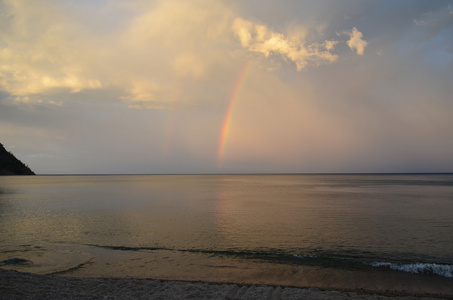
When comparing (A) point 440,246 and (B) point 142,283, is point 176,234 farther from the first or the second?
(A) point 440,246

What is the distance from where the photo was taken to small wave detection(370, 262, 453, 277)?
15.3 m

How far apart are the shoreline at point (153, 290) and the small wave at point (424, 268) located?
3.34m

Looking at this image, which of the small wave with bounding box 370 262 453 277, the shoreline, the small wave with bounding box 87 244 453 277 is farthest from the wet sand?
the small wave with bounding box 87 244 453 277

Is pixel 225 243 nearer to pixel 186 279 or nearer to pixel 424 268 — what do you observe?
pixel 186 279

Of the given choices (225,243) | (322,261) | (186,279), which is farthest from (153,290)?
(322,261)

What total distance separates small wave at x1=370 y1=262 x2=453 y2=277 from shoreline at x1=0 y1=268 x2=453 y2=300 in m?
3.34

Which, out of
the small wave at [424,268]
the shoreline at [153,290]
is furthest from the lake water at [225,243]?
the shoreline at [153,290]

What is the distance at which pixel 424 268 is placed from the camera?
1570cm

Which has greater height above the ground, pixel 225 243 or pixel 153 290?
pixel 153 290

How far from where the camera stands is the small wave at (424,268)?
603 inches

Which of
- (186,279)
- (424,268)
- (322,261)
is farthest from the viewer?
(322,261)

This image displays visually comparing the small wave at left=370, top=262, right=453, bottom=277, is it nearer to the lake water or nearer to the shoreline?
the lake water

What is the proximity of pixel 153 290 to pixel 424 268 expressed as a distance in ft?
49.0

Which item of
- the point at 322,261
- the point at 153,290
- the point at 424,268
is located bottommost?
the point at 322,261
